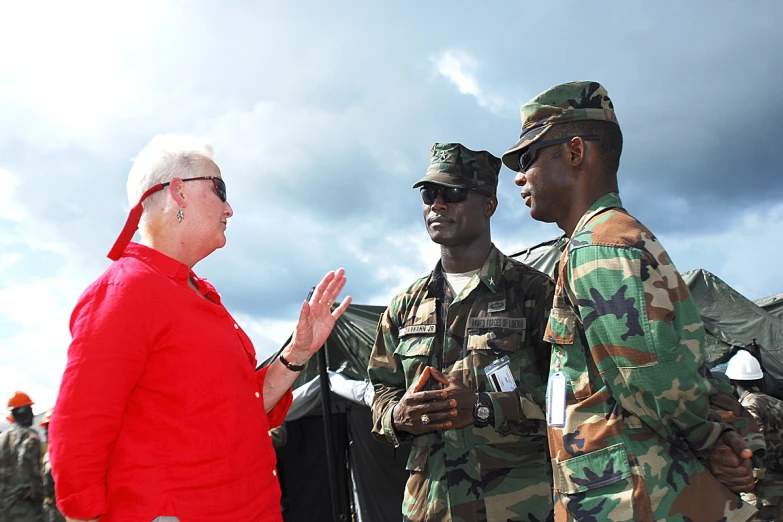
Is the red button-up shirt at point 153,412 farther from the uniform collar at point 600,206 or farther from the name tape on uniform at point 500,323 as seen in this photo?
the name tape on uniform at point 500,323

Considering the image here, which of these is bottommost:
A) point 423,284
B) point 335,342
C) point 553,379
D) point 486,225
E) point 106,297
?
point 553,379

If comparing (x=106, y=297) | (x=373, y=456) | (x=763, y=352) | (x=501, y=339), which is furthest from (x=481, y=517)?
(x=763, y=352)

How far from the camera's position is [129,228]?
233cm

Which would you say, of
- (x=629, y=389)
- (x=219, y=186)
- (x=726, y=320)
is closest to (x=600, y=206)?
(x=629, y=389)

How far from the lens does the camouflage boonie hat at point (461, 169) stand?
3801 mm

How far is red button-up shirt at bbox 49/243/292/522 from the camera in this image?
1877 mm

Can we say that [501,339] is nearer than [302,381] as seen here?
Yes

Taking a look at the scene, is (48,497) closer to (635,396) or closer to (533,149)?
(533,149)

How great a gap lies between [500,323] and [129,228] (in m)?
1.94

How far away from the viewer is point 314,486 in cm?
811

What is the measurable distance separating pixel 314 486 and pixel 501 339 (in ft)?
18.4

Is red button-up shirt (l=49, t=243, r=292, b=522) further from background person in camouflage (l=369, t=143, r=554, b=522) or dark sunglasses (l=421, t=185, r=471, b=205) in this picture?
dark sunglasses (l=421, t=185, r=471, b=205)

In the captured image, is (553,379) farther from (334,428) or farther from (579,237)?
(334,428)

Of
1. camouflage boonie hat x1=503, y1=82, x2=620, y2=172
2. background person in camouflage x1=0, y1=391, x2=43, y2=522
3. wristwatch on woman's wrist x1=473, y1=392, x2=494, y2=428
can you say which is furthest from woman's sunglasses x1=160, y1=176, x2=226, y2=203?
background person in camouflage x1=0, y1=391, x2=43, y2=522
